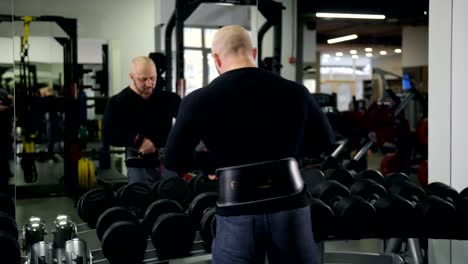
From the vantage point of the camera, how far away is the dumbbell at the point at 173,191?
285cm

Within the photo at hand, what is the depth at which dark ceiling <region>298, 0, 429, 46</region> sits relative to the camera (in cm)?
438

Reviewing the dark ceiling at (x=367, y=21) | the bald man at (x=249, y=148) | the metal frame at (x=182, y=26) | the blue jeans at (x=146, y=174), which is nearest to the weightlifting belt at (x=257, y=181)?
the bald man at (x=249, y=148)

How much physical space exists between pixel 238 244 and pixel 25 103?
2.34m

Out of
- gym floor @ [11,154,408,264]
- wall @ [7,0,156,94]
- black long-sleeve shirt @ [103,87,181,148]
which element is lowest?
gym floor @ [11,154,408,264]

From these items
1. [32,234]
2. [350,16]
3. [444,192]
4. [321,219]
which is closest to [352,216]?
[321,219]

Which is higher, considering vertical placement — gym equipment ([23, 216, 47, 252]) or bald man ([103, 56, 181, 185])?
bald man ([103, 56, 181, 185])

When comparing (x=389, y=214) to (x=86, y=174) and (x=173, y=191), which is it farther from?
(x=86, y=174)

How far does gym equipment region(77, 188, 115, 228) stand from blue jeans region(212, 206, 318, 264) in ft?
3.16

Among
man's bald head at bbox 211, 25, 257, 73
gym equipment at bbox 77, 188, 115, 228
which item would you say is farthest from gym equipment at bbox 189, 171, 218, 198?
man's bald head at bbox 211, 25, 257, 73

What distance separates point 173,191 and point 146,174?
632 mm

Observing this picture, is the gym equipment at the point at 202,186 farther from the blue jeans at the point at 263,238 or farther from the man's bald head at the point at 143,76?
the blue jeans at the point at 263,238

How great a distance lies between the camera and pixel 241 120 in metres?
1.64

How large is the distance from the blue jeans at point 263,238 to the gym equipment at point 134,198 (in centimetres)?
97

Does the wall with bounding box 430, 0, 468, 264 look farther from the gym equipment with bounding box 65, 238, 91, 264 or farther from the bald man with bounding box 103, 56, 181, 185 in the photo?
the gym equipment with bounding box 65, 238, 91, 264
